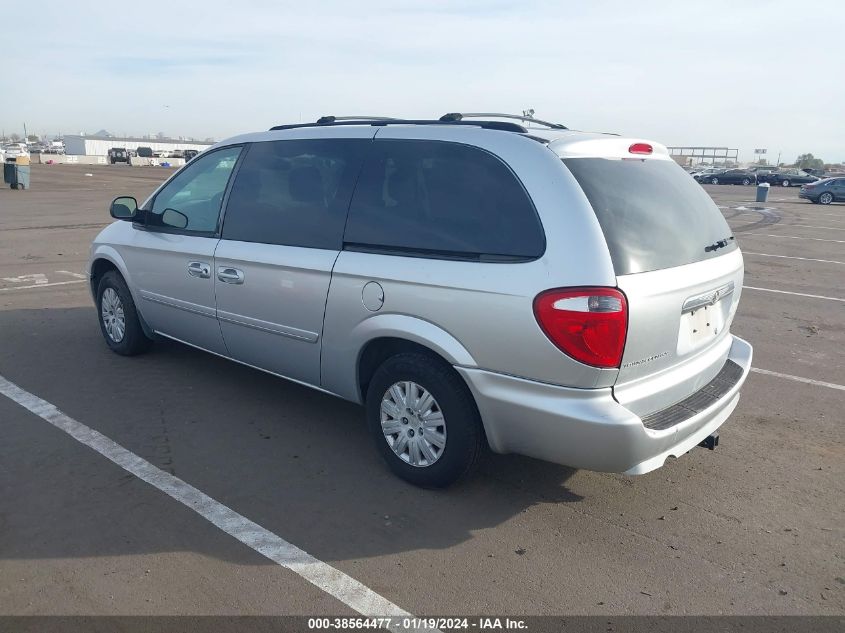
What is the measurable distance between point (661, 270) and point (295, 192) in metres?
2.27

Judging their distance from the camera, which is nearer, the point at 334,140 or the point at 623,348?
the point at 623,348

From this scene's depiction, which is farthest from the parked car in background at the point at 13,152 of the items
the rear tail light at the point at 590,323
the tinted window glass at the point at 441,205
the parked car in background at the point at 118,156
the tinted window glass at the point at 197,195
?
the rear tail light at the point at 590,323

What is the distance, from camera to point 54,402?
4957 millimetres

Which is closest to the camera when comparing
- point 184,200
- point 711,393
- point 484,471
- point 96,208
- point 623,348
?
point 623,348

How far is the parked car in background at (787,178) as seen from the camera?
167ft

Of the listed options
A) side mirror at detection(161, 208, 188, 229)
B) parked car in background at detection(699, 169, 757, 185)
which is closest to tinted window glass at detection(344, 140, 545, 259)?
side mirror at detection(161, 208, 188, 229)

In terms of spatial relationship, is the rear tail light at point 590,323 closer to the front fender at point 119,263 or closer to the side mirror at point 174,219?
the side mirror at point 174,219

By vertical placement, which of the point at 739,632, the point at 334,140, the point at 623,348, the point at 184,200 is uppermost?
the point at 334,140

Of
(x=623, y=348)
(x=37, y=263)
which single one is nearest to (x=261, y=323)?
(x=623, y=348)

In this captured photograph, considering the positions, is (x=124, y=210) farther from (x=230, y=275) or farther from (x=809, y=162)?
(x=809, y=162)

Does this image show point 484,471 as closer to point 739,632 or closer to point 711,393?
point 711,393

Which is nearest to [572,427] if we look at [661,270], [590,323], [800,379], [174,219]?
[590,323]

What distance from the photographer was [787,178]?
51.3 metres

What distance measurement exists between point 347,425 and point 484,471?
3.57 ft
